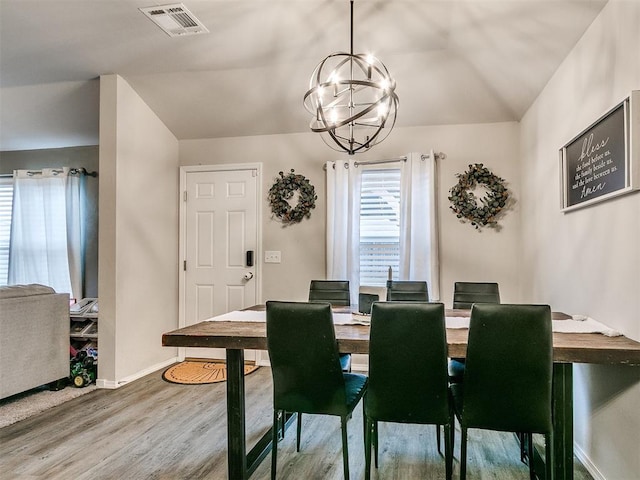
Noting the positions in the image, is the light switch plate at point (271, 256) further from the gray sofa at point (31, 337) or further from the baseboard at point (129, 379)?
the gray sofa at point (31, 337)

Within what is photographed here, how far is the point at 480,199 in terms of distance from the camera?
3.68 meters

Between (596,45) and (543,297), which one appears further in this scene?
(543,297)

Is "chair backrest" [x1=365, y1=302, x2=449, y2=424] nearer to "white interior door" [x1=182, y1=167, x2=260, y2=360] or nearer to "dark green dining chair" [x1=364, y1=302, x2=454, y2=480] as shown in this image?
"dark green dining chair" [x1=364, y1=302, x2=454, y2=480]

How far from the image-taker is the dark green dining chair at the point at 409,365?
5.45ft

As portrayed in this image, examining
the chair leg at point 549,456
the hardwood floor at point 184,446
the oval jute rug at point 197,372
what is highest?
the chair leg at point 549,456

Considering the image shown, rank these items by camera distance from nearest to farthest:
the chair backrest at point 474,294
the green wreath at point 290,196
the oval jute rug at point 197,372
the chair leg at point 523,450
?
the chair leg at point 523,450
the chair backrest at point 474,294
the oval jute rug at point 197,372
the green wreath at point 290,196

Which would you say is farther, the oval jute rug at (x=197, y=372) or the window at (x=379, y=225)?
the window at (x=379, y=225)

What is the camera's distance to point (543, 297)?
2998 mm

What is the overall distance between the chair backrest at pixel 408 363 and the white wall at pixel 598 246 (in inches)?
33.1

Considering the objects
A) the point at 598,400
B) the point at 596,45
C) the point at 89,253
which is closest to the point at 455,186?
the point at 596,45

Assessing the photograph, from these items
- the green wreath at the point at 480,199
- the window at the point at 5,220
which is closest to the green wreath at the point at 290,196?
the green wreath at the point at 480,199

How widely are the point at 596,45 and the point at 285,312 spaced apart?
216 cm

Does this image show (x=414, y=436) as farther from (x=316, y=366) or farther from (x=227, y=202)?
(x=227, y=202)

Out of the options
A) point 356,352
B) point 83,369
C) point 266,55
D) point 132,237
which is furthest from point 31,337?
point 266,55
